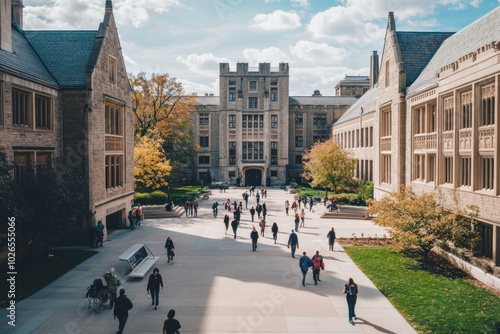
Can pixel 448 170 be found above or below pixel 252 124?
below

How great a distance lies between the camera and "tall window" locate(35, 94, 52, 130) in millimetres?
19562

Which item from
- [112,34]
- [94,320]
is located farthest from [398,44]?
[94,320]

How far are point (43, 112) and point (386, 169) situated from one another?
2366 centimetres

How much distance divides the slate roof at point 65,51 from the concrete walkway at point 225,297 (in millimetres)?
10253

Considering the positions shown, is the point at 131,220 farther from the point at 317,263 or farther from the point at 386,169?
the point at 386,169

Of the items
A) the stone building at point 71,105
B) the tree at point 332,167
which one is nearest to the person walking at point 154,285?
the stone building at point 71,105

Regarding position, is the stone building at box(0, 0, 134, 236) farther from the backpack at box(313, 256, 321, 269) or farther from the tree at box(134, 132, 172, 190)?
the backpack at box(313, 256, 321, 269)

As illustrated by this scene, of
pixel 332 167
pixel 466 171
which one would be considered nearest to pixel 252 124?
pixel 332 167

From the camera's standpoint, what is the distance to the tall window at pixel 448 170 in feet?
63.1

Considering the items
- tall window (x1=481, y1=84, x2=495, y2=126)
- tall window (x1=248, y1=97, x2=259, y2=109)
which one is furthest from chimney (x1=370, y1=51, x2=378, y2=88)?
tall window (x1=481, y1=84, x2=495, y2=126)

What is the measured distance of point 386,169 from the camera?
94.7 ft

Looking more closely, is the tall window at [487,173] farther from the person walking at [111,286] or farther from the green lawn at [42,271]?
the green lawn at [42,271]

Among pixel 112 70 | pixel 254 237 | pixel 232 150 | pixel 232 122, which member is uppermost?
pixel 232 122

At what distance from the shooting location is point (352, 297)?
11.5 metres
